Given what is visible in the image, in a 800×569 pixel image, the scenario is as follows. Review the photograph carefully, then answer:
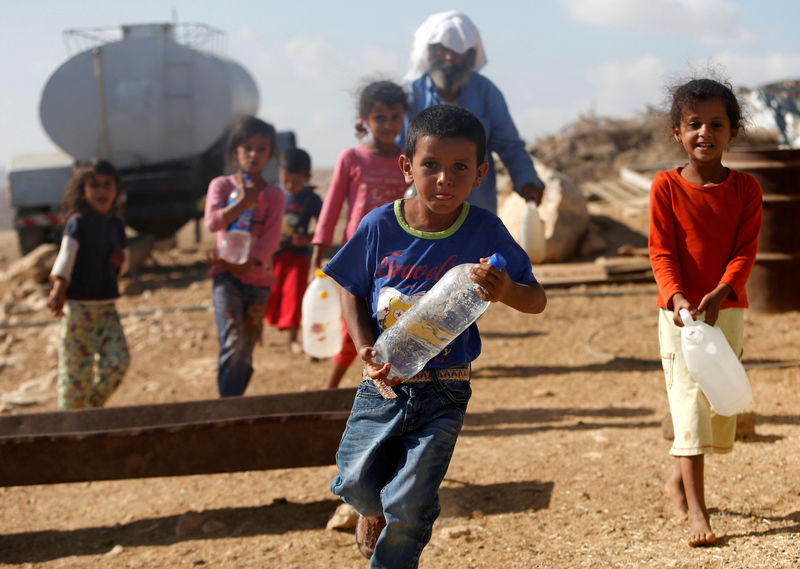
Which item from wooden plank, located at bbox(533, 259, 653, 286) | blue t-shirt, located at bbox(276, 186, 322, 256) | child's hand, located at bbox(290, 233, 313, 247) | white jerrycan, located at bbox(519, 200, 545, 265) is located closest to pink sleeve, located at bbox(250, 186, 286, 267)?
white jerrycan, located at bbox(519, 200, 545, 265)

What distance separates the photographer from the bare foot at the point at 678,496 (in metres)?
3.30

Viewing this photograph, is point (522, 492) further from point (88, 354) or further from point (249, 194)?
point (88, 354)

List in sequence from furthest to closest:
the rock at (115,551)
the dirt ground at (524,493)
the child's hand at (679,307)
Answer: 1. the rock at (115,551)
2. the dirt ground at (524,493)
3. the child's hand at (679,307)

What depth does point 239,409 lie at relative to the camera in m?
4.34

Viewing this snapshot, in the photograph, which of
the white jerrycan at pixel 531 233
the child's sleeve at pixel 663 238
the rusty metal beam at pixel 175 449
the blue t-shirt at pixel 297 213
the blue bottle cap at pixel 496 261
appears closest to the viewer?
the blue bottle cap at pixel 496 261

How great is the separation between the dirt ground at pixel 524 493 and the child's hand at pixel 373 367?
103 centimetres

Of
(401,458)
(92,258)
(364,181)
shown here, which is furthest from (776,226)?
(401,458)

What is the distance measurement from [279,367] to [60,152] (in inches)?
330

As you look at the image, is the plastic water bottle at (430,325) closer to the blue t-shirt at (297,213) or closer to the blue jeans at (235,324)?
the blue jeans at (235,324)

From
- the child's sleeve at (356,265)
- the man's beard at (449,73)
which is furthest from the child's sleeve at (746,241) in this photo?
the man's beard at (449,73)

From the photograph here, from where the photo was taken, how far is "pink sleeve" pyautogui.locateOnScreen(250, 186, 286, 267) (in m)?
4.70

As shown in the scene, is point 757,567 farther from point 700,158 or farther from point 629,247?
point 629,247

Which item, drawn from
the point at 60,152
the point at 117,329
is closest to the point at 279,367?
the point at 117,329

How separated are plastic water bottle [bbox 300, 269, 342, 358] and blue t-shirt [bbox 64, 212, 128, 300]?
45.3 inches
